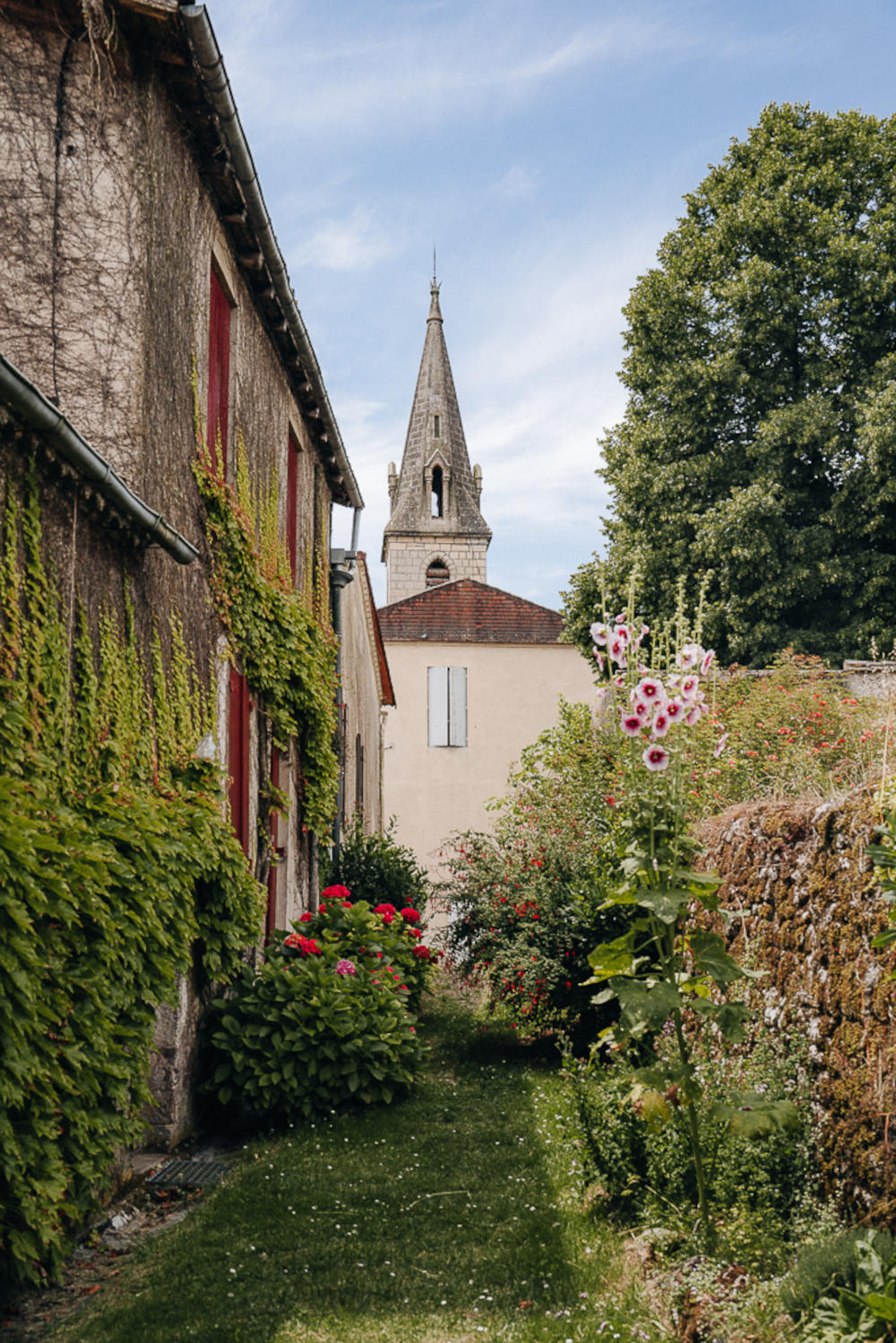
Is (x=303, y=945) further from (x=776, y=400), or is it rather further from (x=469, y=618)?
(x=469, y=618)

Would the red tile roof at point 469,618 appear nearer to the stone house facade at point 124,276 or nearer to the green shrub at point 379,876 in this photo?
the green shrub at point 379,876

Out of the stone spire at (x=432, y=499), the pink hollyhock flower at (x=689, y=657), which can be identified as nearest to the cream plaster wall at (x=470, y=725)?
the stone spire at (x=432, y=499)

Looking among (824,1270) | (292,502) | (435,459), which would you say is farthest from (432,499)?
(824,1270)

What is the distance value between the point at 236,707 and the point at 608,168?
14.2 ft

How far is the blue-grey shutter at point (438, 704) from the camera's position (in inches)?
1035

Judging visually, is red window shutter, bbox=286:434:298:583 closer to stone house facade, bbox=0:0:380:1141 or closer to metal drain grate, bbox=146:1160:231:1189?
stone house facade, bbox=0:0:380:1141

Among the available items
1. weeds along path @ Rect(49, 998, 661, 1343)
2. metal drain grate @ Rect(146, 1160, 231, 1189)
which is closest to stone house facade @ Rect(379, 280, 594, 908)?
weeds along path @ Rect(49, 998, 661, 1343)

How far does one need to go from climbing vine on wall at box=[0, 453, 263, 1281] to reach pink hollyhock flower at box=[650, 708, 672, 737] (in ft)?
6.83

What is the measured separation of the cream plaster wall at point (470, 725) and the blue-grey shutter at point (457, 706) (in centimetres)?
14

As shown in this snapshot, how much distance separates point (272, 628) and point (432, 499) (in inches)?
1305

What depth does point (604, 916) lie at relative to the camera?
333 inches

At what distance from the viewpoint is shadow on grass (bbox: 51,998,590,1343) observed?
12.7ft

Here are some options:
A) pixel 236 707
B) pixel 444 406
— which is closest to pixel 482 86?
pixel 236 707

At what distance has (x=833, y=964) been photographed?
4.30m
